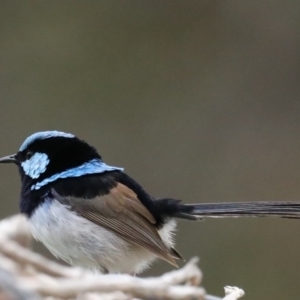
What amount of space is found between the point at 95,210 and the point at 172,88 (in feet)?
6.96

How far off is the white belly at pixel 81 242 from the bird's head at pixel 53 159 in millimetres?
111

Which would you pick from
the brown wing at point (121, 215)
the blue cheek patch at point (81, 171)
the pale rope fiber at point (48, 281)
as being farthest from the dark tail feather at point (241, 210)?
the pale rope fiber at point (48, 281)

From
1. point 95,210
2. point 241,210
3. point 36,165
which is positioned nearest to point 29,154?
point 36,165

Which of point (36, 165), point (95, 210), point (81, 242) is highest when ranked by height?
point (36, 165)

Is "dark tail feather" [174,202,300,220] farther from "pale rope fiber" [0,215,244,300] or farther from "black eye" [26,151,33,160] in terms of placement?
"pale rope fiber" [0,215,244,300]

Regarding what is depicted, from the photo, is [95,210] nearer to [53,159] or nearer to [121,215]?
[121,215]

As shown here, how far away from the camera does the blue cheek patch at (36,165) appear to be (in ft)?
6.11

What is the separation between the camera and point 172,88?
3.85 meters

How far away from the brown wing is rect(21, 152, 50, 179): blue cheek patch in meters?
0.12

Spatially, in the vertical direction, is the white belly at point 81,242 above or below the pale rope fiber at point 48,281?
above

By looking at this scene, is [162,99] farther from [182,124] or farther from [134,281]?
[134,281]

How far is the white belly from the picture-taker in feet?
5.64

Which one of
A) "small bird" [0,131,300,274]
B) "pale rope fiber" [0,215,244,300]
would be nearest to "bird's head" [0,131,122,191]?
"small bird" [0,131,300,274]

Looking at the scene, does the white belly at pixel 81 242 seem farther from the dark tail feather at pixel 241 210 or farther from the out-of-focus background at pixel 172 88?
the out-of-focus background at pixel 172 88
